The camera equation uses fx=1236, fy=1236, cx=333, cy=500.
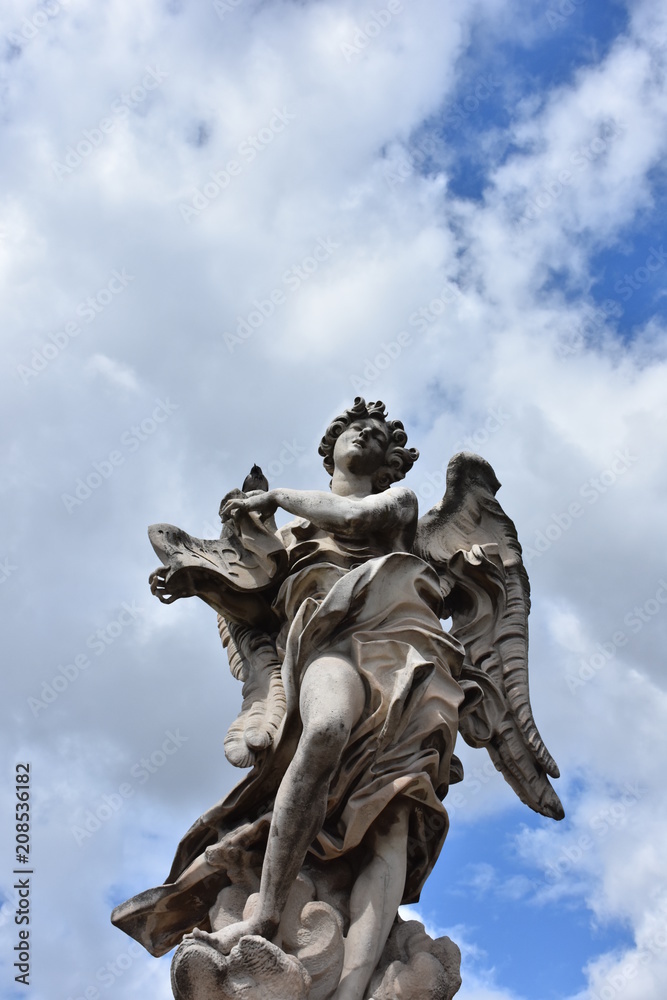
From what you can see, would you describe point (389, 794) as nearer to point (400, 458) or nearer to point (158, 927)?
point (158, 927)

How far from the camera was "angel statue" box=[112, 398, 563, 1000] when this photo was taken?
21.5 feet

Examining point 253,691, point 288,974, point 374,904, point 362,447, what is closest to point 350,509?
point 362,447

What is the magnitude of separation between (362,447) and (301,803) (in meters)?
2.89

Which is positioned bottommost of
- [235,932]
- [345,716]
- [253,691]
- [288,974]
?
[288,974]

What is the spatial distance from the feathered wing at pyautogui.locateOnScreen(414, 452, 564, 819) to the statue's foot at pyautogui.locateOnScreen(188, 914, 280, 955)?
214cm

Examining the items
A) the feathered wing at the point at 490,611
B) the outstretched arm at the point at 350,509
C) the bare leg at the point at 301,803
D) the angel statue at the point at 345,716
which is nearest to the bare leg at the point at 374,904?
the angel statue at the point at 345,716

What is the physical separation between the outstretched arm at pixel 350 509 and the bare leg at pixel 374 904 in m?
1.85

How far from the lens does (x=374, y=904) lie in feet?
22.1

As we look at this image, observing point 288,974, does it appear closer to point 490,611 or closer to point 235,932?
point 235,932

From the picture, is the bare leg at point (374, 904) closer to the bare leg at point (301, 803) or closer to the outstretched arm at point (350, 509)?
the bare leg at point (301, 803)

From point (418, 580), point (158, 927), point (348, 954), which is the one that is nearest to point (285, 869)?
point (348, 954)

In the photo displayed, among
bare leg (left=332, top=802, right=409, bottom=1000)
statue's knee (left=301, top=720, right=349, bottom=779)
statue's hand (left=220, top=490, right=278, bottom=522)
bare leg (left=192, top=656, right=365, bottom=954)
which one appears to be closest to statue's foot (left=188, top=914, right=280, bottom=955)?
bare leg (left=192, top=656, right=365, bottom=954)

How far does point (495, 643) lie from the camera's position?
851 cm

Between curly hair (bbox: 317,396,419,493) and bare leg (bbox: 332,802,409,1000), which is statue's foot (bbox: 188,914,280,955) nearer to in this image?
bare leg (bbox: 332,802,409,1000)
